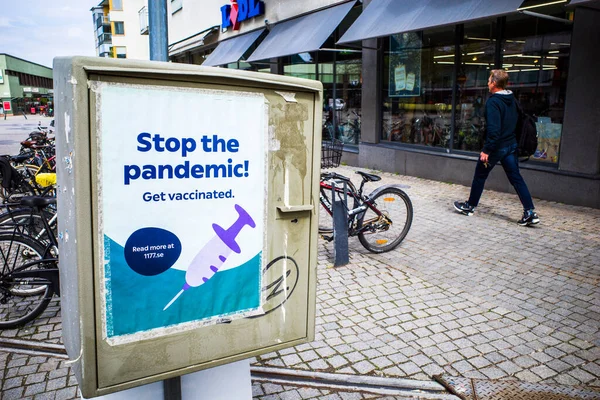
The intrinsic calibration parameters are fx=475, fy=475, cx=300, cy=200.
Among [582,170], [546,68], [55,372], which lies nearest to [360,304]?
[55,372]

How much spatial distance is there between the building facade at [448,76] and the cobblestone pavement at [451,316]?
1.73 metres

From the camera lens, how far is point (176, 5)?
78.9 feet

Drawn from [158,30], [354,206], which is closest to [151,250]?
[158,30]

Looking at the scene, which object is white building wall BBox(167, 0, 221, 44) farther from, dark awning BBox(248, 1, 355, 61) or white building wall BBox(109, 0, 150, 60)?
white building wall BBox(109, 0, 150, 60)

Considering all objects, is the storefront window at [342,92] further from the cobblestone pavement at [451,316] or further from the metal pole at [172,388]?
the metal pole at [172,388]

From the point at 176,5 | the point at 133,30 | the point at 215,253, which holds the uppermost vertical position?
the point at 133,30

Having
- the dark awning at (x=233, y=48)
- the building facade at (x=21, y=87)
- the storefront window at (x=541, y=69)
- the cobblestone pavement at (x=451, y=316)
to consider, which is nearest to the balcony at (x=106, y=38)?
the building facade at (x=21, y=87)

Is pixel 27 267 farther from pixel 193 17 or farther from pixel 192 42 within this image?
pixel 193 17

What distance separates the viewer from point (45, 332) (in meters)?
3.70

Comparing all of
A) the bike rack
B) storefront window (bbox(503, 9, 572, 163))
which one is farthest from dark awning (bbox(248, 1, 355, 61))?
the bike rack

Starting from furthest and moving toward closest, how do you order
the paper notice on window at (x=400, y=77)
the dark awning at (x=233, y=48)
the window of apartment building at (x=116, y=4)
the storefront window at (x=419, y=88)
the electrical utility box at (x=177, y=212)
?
the window of apartment building at (x=116, y=4)
the dark awning at (x=233, y=48)
the paper notice on window at (x=400, y=77)
the storefront window at (x=419, y=88)
the electrical utility box at (x=177, y=212)

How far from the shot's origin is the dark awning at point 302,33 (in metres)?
11.4

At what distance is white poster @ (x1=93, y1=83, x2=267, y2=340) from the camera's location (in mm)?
1525

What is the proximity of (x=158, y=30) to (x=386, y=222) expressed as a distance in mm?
3236
